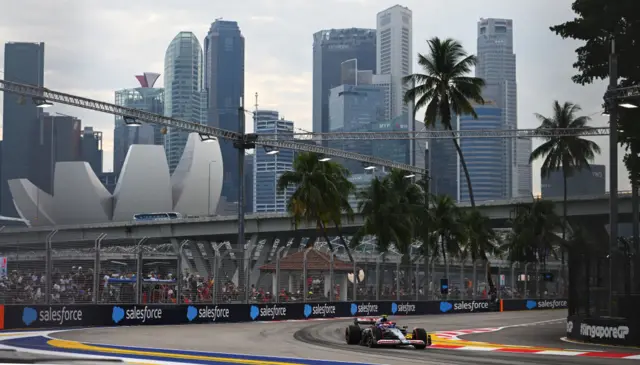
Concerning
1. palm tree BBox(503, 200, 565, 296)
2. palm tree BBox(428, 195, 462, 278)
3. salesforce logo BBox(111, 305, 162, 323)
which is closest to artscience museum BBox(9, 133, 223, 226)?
palm tree BBox(503, 200, 565, 296)

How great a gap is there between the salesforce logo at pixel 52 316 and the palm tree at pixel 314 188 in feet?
113

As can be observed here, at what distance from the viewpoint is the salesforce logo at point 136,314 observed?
32472 millimetres

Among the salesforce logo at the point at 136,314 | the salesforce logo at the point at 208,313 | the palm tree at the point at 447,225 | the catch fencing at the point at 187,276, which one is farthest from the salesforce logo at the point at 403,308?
the palm tree at the point at 447,225

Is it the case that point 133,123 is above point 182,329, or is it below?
above

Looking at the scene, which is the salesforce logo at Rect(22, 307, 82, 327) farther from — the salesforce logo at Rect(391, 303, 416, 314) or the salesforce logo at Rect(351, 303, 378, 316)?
the salesforce logo at Rect(391, 303, 416, 314)

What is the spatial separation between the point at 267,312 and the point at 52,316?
37.0 ft

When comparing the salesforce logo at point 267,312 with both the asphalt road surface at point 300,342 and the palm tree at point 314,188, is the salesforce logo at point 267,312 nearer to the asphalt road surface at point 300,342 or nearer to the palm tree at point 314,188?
the asphalt road surface at point 300,342

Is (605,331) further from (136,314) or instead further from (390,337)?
(136,314)

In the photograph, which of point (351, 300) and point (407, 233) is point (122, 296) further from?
point (407, 233)

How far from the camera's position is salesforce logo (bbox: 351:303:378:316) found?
45.2 meters

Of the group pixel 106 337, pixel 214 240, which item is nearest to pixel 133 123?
pixel 106 337

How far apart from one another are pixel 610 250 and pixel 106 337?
1375 cm

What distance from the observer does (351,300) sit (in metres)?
45.3

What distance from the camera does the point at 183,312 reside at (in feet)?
115
